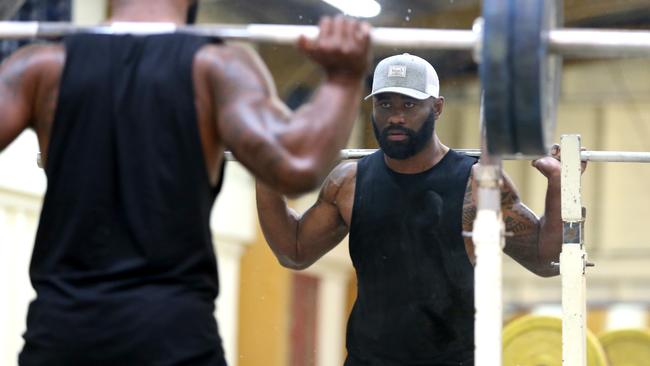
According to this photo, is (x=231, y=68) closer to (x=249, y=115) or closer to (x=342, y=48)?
(x=249, y=115)

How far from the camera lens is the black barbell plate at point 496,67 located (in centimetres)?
261

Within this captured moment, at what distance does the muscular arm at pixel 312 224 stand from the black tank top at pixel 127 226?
6.48ft

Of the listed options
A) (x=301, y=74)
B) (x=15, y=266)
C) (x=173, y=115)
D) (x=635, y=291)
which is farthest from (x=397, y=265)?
(x=635, y=291)

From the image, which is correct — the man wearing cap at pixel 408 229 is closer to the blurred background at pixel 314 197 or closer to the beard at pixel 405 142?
the beard at pixel 405 142

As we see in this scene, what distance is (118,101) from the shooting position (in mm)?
2352

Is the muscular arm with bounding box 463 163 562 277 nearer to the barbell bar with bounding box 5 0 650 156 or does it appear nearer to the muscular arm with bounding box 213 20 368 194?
the barbell bar with bounding box 5 0 650 156

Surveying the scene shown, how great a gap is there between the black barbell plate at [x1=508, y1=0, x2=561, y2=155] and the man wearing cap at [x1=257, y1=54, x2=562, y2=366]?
1308mm

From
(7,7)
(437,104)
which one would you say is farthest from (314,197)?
(437,104)

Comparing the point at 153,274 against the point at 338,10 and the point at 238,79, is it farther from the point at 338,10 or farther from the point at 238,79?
the point at 338,10

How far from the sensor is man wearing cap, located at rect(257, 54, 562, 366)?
4.10 metres

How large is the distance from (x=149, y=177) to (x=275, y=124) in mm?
231

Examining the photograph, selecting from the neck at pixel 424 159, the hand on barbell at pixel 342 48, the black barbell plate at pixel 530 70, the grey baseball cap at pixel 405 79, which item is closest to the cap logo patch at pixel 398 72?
the grey baseball cap at pixel 405 79

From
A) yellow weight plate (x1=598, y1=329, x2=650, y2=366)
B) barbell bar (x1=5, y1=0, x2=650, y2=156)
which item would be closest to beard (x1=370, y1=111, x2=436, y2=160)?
barbell bar (x1=5, y1=0, x2=650, y2=156)

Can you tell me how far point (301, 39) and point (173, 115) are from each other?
1.26 ft
